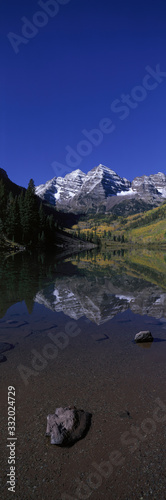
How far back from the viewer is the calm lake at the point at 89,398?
19.7 feet

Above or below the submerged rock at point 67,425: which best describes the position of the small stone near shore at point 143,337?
above

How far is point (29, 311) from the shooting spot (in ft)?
66.5

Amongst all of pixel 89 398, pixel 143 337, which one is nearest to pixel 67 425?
pixel 89 398

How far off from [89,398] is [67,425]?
1.75 meters

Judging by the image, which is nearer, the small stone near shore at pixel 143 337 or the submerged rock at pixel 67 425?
the submerged rock at pixel 67 425

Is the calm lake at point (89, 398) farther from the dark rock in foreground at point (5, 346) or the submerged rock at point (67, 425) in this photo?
the submerged rock at point (67, 425)

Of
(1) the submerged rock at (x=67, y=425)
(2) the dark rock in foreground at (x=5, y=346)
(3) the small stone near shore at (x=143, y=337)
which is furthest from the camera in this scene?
(3) the small stone near shore at (x=143, y=337)

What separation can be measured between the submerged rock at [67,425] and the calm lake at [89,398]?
0.19 metres

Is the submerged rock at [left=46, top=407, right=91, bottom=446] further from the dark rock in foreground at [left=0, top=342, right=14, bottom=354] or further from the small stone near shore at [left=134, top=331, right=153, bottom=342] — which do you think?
the small stone near shore at [left=134, top=331, right=153, bottom=342]

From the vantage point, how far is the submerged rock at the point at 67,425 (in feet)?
23.2

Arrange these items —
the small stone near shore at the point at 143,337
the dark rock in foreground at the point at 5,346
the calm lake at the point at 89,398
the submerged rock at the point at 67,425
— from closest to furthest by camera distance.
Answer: the calm lake at the point at 89,398 → the submerged rock at the point at 67,425 → the dark rock in foreground at the point at 5,346 → the small stone near shore at the point at 143,337

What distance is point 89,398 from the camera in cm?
905

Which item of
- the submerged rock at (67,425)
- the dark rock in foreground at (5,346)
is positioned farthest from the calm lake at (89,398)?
the submerged rock at (67,425)

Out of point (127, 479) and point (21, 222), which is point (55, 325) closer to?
point (127, 479)
